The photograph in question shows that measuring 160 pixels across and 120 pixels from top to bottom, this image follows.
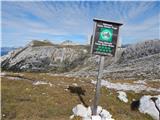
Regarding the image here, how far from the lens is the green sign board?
22625 mm

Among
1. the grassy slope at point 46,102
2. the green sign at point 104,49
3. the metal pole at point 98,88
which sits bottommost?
the grassy slope at point 46,102

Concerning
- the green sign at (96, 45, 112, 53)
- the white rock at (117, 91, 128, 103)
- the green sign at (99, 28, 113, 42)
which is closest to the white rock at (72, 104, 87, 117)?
the green sign at (96, 45, 112, 53)

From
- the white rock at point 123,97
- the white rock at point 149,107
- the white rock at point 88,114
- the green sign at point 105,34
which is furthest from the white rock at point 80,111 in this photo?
the white rock at point 123,97

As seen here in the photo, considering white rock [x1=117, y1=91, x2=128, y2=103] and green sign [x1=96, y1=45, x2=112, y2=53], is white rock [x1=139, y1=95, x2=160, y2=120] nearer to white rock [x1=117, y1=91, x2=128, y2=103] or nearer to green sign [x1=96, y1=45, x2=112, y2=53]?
white rock [x1=117, y1=91, x2=128, y2=103]

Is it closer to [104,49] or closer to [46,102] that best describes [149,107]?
[104,49]

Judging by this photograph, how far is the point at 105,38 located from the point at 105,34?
28 centimetres

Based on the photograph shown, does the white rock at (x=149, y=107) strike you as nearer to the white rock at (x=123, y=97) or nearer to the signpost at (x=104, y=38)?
the white rock at (x=123, y=97)

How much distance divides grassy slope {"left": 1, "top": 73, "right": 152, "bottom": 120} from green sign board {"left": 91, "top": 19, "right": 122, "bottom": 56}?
5611mm

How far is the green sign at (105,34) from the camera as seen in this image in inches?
894

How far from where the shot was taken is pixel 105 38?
74.8 feet

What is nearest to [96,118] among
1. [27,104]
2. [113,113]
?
[113,113]

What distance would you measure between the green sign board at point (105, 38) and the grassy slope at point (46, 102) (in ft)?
18.4

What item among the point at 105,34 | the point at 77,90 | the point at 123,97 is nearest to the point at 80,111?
the point at 105,34

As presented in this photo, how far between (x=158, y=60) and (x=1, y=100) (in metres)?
98.1
